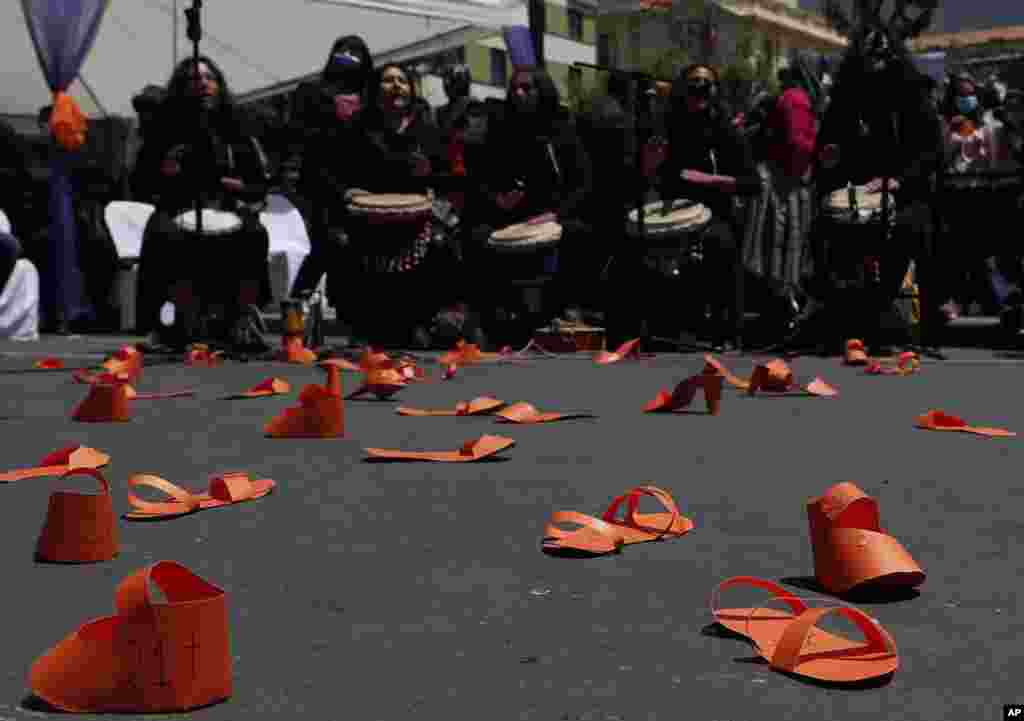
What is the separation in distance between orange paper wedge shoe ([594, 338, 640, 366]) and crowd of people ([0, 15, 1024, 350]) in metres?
0.62

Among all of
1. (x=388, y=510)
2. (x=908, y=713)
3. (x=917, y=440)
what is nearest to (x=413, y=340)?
(x=917, y=440)

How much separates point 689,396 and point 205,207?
4777mm

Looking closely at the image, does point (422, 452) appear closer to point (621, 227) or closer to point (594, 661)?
point (594, 661)

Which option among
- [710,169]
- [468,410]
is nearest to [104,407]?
[468,410]

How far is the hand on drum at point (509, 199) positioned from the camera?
10.3 metres

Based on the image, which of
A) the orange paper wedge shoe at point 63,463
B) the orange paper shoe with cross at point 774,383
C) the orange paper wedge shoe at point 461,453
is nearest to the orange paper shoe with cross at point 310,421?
the orange paper wedge shoe at point 461,453

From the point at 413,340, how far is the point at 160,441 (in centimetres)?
544

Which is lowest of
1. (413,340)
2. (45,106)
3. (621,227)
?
(413,340)

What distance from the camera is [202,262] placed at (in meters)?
9.64

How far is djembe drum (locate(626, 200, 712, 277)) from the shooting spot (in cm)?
978

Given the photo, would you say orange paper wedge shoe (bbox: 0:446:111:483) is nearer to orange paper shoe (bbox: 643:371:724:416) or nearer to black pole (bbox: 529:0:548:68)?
orange paper shoe (bbox: 643:371:724:416)

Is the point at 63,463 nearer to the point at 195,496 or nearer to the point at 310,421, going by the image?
the point at 195,496

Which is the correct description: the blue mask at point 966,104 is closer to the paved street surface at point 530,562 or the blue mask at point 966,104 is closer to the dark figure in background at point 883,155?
the dark figure in background at point 883,155

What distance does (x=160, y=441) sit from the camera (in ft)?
16.4
